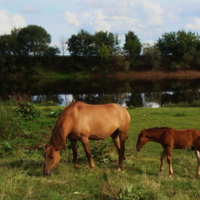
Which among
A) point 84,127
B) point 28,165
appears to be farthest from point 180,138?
point 28,165

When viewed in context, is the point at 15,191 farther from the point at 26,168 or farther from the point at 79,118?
the point at 79,118

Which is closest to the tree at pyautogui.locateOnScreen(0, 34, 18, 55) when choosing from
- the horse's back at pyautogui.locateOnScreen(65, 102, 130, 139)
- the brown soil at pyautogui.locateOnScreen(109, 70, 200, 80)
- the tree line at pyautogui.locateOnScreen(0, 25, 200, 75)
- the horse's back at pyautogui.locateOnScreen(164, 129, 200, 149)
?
the tree line at pyautogui.locateOnScreen(0, 25, 200, 75)

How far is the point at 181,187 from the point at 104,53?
Result: 55.4m

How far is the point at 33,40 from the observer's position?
58844mm

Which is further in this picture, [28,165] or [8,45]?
[8,45]

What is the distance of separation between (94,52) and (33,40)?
14572 mm

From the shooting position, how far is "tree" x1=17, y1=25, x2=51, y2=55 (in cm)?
5859

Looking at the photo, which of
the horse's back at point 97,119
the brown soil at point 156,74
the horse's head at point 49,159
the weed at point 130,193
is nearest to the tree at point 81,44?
the brown soil at point 156,74

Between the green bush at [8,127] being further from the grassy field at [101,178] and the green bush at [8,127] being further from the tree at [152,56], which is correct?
the tree at [152,56]

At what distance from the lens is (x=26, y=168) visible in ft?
19.4

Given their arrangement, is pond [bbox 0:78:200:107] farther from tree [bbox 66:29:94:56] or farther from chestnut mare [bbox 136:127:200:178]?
tree [bbox 66:29:94:56]

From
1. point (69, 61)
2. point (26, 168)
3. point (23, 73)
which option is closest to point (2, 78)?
point (23, 73)

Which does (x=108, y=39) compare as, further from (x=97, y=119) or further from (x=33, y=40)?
(x=97, y=119)

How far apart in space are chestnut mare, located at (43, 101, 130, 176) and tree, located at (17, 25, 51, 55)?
5517 centimetres
